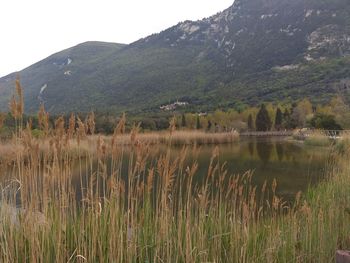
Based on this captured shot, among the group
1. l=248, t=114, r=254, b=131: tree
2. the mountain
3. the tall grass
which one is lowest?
l=248, t=114, r=254, b=131: tree

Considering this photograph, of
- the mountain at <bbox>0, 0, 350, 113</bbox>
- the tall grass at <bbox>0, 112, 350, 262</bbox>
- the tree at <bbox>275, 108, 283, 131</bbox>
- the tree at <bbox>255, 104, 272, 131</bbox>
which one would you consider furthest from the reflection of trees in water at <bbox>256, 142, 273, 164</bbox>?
the mountain at <bbox>0, 0, 350, 113</bbox>

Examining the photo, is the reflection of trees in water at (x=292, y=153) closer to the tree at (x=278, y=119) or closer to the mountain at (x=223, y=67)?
the tree at (x=278, y=119)

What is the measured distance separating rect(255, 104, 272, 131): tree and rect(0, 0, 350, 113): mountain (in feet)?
37.3

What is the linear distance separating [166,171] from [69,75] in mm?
98097

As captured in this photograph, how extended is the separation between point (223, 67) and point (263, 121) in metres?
46.9

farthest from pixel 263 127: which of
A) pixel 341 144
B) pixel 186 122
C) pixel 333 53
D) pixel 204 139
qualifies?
pixel 333 53

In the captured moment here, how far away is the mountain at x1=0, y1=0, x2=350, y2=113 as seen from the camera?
66.6m

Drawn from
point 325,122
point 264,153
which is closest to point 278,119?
point 325,122

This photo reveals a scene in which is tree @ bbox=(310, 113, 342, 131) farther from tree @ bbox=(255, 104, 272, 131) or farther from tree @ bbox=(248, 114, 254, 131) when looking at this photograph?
tree @ bbox=(248, 114, 254, 131)

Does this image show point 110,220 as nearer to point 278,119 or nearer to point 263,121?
point 263,121

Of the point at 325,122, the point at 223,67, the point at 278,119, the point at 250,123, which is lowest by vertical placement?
the point at 250,123

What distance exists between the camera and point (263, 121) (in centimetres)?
4512

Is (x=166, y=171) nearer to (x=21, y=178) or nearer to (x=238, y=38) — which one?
(x=21, y=178)

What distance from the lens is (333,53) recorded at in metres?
79.9
